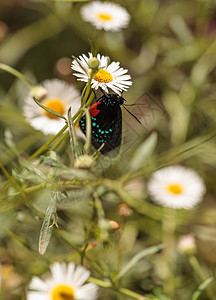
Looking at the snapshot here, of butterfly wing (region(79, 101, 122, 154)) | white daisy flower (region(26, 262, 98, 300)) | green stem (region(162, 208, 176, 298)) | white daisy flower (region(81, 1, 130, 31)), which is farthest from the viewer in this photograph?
white daisy flower (region(81, 1, 130, 31))

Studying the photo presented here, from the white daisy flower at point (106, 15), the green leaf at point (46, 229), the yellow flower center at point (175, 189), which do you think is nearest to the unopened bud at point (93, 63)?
the green leaf at point (46, 229)

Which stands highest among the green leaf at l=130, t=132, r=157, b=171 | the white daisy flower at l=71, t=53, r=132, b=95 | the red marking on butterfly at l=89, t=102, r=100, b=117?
the white daisy flower at l=71, t=53, r=132, b=95

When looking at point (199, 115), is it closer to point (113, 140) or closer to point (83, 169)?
point (113, 140)

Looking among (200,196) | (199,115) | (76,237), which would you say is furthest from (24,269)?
(199,115)

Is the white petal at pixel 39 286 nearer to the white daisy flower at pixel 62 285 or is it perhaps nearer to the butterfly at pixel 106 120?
the white daisy flower at pixel 62 285

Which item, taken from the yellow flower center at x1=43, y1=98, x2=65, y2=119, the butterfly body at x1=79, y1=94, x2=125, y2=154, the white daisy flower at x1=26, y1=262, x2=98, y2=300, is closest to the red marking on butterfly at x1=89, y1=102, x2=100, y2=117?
the butterfly body at x1=79, y1=94, x2=125, y2=154

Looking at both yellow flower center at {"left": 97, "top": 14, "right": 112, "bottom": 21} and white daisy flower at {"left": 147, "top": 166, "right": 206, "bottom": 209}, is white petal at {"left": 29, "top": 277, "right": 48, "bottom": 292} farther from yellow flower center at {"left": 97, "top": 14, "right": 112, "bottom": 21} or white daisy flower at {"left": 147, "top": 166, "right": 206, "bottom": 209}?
yellow flower center at {"left": 97, "top": 14, "right": 112, "bottom": 21}

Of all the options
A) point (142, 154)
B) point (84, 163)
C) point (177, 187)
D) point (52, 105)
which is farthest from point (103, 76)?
point (177, 187)

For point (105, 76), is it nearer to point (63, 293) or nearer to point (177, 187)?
point (63, 293)
